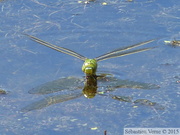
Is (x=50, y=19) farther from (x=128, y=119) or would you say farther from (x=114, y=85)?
(x=128, y=119)

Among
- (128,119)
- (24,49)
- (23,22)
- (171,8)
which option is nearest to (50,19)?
(23,22)

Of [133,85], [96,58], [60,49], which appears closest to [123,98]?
[133,85]

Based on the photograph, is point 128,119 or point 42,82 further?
point 42,82

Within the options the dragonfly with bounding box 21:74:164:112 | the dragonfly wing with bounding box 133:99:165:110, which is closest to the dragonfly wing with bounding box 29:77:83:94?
the dragonfly with bounding box 21:74:164:112

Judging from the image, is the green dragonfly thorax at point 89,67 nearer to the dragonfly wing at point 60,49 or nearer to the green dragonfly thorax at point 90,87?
the green dragonfly thorax at point 90,87

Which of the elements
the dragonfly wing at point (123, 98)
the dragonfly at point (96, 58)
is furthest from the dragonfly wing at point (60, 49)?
the dragonfly wing at point (123, 98)

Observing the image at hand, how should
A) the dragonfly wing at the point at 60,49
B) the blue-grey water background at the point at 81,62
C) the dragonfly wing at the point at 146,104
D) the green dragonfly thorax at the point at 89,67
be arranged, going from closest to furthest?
the blue-grey water background at the point at 81,62, the dragonfly wing at the point at 146,104, the green dragonfly thorax at the point at 89,67, the dragonfly wing at the point at 60,49

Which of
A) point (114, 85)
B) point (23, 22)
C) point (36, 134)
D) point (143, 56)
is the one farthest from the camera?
point (23, 22)
